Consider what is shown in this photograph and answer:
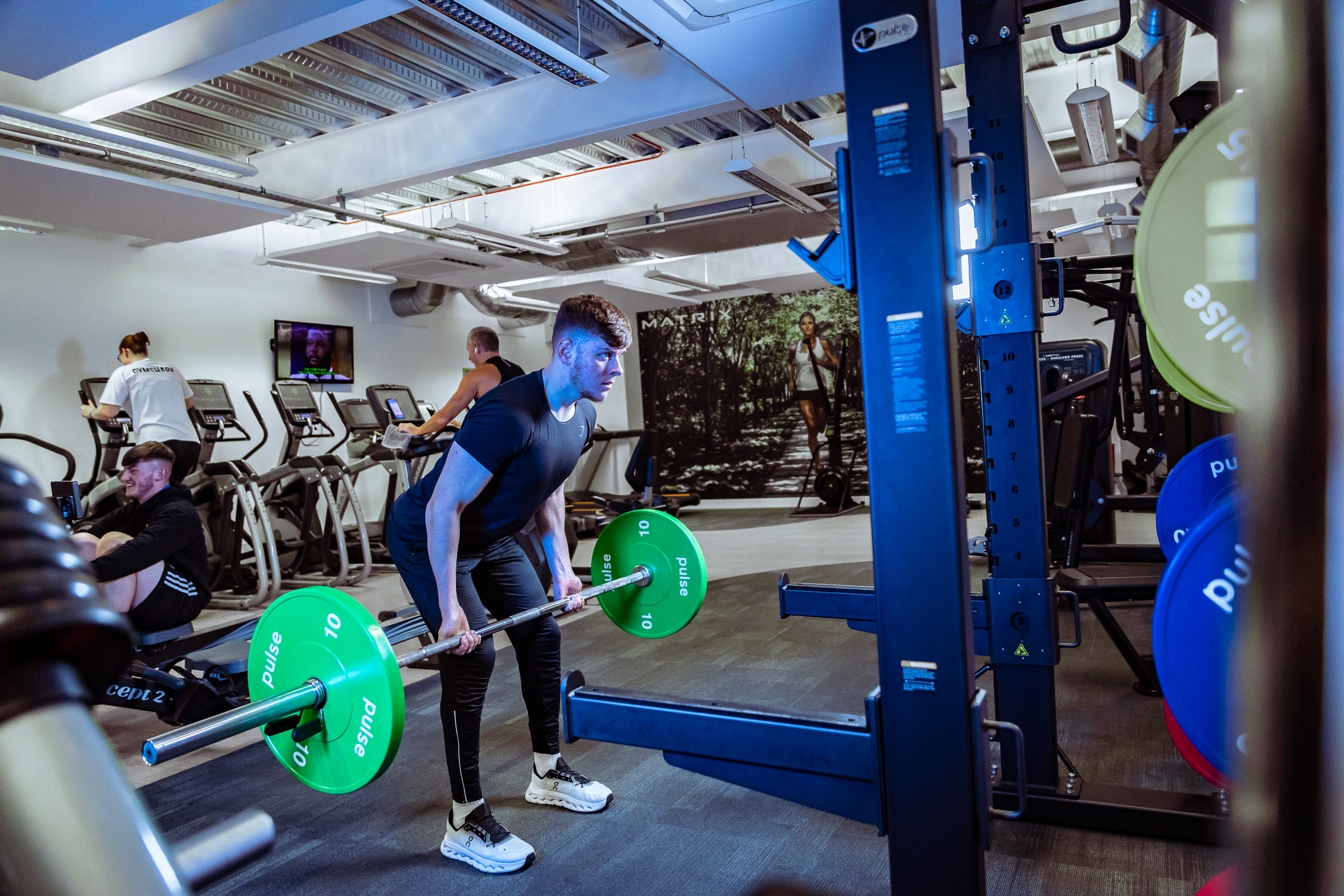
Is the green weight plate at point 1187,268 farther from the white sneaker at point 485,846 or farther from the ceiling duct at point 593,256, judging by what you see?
the ceiling duct at point 593,256

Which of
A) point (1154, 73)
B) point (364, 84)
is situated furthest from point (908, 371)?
point (364, 84)

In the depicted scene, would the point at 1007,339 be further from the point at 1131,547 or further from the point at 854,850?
the point at 1131,547

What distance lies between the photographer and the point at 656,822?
2697 mm

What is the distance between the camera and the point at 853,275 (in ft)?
5.49

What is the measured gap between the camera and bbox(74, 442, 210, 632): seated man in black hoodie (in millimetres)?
3494

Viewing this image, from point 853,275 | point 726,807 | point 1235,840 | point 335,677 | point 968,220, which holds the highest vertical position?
point 968,220

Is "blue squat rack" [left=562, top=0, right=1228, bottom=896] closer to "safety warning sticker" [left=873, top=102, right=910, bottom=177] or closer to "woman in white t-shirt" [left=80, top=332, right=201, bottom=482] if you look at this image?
"safety warning sticker" [left=873, top=102, right=910, bottom=177]

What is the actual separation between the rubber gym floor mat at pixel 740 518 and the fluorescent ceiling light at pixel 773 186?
167 inches

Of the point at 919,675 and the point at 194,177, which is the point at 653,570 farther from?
the point at 194,177

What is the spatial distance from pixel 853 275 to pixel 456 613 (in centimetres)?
139

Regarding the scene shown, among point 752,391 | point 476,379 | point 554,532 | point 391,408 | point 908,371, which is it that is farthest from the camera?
point 752,391

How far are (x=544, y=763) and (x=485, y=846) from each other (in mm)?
428

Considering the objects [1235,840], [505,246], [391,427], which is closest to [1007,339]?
[1235,840]

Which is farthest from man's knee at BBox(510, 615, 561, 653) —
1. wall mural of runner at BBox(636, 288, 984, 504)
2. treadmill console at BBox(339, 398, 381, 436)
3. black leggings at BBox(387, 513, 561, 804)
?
wall mural of runner at BBox(636, 288, 984, 504)
